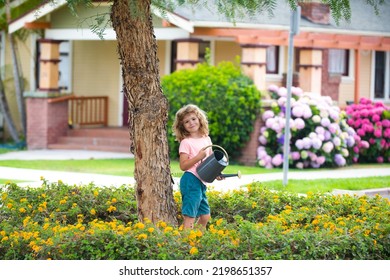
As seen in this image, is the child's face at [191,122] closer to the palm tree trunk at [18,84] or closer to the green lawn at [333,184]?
the green lawn at [333,184]

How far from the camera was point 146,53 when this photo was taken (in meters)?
8.66

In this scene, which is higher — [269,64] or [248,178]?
[269,64]

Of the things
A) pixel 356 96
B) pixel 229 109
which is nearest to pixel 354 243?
pixel 229 109

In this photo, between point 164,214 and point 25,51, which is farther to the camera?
point 25,51

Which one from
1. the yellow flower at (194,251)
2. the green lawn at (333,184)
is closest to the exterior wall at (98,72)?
the green lawn at (333,184)

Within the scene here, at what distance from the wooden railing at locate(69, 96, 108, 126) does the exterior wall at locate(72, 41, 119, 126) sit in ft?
0.52

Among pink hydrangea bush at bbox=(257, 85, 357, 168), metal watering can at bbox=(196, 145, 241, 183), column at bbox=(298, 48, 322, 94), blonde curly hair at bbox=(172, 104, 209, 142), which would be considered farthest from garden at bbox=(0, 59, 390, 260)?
column at bbox=(298, 48, 322, 94)

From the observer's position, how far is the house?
20.9 m

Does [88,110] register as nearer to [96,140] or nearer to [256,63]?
[96,140]

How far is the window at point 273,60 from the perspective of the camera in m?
23.3

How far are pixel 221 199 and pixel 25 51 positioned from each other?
16889mm

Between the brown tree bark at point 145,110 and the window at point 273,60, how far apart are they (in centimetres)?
1464

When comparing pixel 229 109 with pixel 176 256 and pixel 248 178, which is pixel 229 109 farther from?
pixel 176 256
